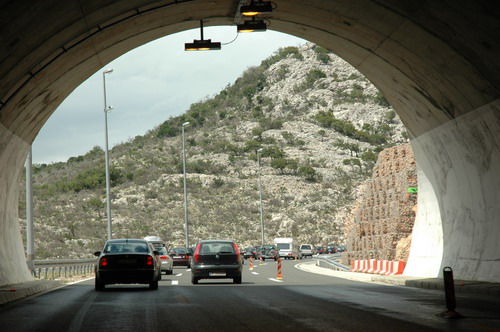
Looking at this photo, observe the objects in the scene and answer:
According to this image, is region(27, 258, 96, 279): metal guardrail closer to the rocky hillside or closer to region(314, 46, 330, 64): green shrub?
the rocky hillside

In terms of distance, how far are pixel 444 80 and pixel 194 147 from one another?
9726cm

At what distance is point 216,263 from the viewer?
30.4 meters

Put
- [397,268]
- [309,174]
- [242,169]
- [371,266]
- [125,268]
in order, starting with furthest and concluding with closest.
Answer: [242,169] → [309,174] → [371,266] → [397,268] → [125,268]

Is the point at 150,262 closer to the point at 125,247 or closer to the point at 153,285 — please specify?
the point at 153,285

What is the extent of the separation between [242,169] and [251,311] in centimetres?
Result: 9332

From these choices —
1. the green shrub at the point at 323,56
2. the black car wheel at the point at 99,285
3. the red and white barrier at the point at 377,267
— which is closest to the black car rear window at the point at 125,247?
the black car wheel at the point at 99,285

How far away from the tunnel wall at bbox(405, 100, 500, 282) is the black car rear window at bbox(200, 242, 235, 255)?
6625mm

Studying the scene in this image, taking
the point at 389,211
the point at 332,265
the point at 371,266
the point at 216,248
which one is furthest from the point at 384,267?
the point at 332,265

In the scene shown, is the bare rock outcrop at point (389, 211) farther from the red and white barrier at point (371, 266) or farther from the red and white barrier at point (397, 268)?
the red and white barrier at point (397, 268)

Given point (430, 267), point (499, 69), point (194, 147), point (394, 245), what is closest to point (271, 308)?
point (499, 69)

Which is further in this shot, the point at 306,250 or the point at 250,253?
the point at 306,250

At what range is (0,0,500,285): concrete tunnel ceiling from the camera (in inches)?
712

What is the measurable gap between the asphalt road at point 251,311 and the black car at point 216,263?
20.4 ft

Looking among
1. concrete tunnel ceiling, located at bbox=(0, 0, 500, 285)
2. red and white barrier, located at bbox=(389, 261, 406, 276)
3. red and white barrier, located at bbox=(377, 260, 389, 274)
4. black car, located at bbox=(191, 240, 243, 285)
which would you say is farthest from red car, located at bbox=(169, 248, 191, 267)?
concrete tunnel ceiling, located at bbox=(0, 0, 500, 285)
